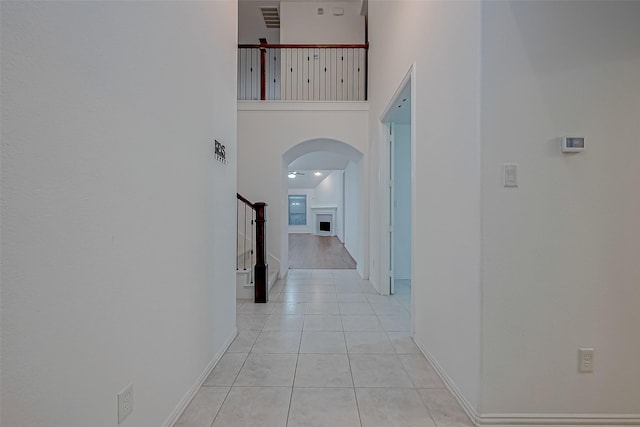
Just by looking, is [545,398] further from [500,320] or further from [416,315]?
[416,315]

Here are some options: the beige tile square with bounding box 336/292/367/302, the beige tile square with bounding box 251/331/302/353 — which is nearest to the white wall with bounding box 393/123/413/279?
the beige tile square with bounding box 336/292/367/302

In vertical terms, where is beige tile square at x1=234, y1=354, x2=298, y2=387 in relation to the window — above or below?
below

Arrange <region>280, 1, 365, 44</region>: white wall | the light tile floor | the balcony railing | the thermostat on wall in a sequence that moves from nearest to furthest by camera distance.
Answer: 1. the thermostat on wall
2. the light tile floor
3. the balcony railing
4. <region>280, 1, 365, 44</region>: white wall

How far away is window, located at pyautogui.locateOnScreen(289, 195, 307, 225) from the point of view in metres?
14.8

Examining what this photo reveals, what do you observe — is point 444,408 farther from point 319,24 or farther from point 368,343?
point 319,24

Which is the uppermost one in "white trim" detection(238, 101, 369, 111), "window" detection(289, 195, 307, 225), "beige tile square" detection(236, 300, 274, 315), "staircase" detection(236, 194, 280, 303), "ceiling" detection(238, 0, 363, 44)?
"ceiling" detection(238, 0, 363, 44)

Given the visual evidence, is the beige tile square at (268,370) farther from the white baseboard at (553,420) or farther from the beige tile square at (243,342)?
the white baseboard at (553,420)

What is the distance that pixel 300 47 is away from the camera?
5793mm

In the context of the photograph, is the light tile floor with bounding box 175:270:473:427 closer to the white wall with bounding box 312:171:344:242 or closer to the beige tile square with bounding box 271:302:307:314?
the beige tile square with bounding box 271:302:307:314

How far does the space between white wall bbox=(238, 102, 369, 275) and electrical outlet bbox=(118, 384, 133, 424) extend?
409 centimetres

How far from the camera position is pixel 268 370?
2246mm

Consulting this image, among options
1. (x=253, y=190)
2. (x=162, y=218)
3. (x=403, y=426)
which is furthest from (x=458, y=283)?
(x=253, y=190)

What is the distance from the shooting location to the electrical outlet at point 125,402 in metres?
1.22

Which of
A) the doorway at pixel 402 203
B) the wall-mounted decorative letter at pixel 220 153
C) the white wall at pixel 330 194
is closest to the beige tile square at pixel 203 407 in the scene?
the wall-mounted decorative letter at pixel 220 153
